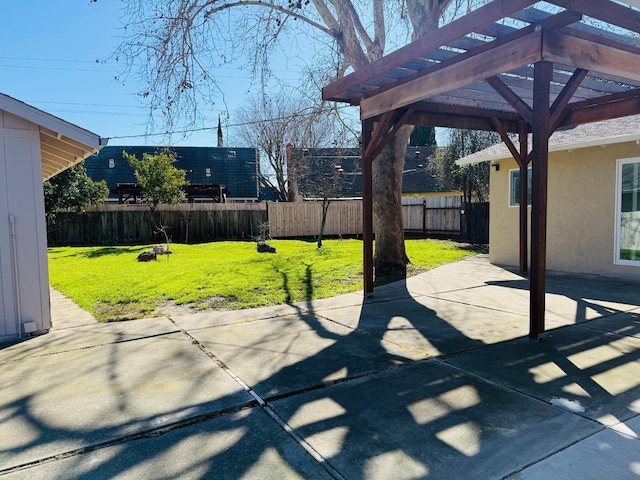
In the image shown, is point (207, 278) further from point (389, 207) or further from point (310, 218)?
point (310, 218)

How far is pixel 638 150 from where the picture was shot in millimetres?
7359

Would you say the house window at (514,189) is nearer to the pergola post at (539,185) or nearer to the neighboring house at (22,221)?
the pergola post at (539,185)

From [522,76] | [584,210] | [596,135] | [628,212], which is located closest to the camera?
[522,76]

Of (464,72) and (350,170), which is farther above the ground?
(350,170)

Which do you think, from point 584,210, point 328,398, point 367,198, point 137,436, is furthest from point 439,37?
point 584,210

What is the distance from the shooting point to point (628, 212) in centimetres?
757

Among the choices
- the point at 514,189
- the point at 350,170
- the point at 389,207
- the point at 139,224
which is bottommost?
the point at 139,224

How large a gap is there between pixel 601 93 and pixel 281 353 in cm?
Answer: 585

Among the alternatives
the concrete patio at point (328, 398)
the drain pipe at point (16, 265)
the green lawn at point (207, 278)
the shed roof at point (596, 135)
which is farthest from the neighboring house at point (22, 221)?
the shed roof at point (596, 135)

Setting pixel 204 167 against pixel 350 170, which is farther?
pixel 350 170

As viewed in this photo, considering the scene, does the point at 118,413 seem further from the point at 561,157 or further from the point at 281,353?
the point at 561,157

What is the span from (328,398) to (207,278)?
18.2 feet

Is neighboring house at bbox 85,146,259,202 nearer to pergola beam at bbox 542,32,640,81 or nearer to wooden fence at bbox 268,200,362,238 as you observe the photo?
wooden fence at bbox 268,200,362,238

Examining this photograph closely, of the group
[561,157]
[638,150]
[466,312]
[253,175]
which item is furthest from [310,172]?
[466,312]
